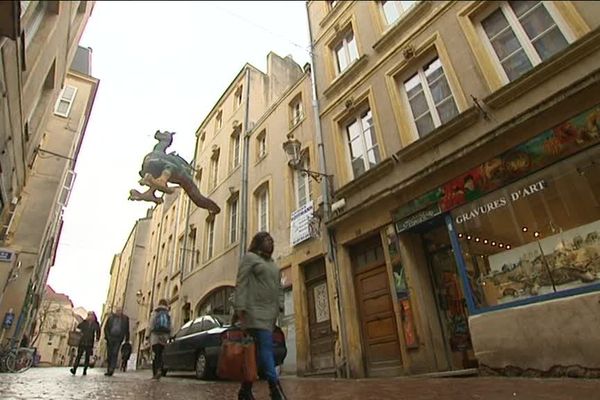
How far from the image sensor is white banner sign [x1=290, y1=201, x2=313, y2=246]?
10.8 m

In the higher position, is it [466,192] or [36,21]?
[36,21]

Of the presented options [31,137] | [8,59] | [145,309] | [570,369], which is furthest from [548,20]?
[145,309]

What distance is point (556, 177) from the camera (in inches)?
228

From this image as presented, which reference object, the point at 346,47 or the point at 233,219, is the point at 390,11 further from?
the point at 233,219

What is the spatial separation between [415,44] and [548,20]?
2879mm

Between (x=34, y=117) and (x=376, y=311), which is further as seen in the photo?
(x=34, y=117)

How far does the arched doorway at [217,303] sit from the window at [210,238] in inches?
74.1

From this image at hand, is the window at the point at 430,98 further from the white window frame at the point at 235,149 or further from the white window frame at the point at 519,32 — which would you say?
the white window frame at the point at 235,149

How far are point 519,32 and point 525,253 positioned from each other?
165 inches

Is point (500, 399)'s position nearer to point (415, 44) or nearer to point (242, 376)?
point (242, 376)

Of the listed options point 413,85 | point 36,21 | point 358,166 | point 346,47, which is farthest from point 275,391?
point 346,47

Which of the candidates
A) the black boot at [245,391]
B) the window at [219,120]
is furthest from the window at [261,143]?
the black boot at [245,391]

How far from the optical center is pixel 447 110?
8.06 m

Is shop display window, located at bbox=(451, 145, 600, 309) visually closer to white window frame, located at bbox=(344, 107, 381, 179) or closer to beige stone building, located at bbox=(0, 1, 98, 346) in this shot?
white window frame, located at bbox=(344, 107, 381, 179)
